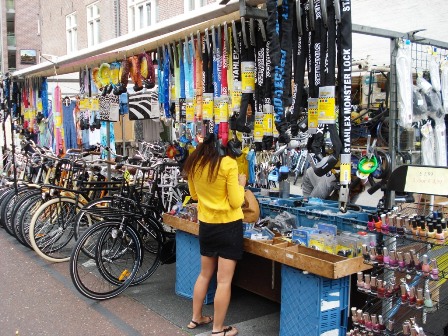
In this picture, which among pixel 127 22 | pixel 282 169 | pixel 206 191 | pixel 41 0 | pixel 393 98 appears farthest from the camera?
pixel 41 0

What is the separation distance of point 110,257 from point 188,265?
2.96 feet

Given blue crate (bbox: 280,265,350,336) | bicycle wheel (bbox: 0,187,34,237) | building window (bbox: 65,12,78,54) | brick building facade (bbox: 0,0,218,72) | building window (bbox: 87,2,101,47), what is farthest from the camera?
building window (bbox: 65,12,78,54)

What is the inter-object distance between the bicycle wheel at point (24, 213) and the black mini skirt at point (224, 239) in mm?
3723

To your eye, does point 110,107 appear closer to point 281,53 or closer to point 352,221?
point 281,53

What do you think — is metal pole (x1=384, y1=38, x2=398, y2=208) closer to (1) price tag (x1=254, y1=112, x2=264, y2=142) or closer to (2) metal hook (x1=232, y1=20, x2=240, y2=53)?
(1) price tag (x1=254, y1=112, x2=264, y2=142)

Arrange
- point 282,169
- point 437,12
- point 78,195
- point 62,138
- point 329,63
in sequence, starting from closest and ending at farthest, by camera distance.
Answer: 1. point 329,63
2. point 282,169
3. point 78,195
4. point 437,12
5. point 62,138

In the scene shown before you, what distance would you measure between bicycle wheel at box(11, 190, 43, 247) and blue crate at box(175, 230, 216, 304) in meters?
2.85

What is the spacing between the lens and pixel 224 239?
413 centimetres

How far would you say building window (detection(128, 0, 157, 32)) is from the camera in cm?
1634

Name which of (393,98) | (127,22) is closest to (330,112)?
(393,98)

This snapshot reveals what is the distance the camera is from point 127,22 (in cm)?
1731

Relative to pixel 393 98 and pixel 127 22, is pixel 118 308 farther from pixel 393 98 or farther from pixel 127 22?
pixel 127 22

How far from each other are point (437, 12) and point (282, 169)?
16.7 ft

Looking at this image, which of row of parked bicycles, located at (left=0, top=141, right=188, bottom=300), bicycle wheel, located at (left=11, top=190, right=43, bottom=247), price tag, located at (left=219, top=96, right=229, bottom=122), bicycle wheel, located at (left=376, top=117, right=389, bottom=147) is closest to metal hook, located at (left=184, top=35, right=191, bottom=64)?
price tag, located at (left=219, top=96, right=229, bottom=122)
